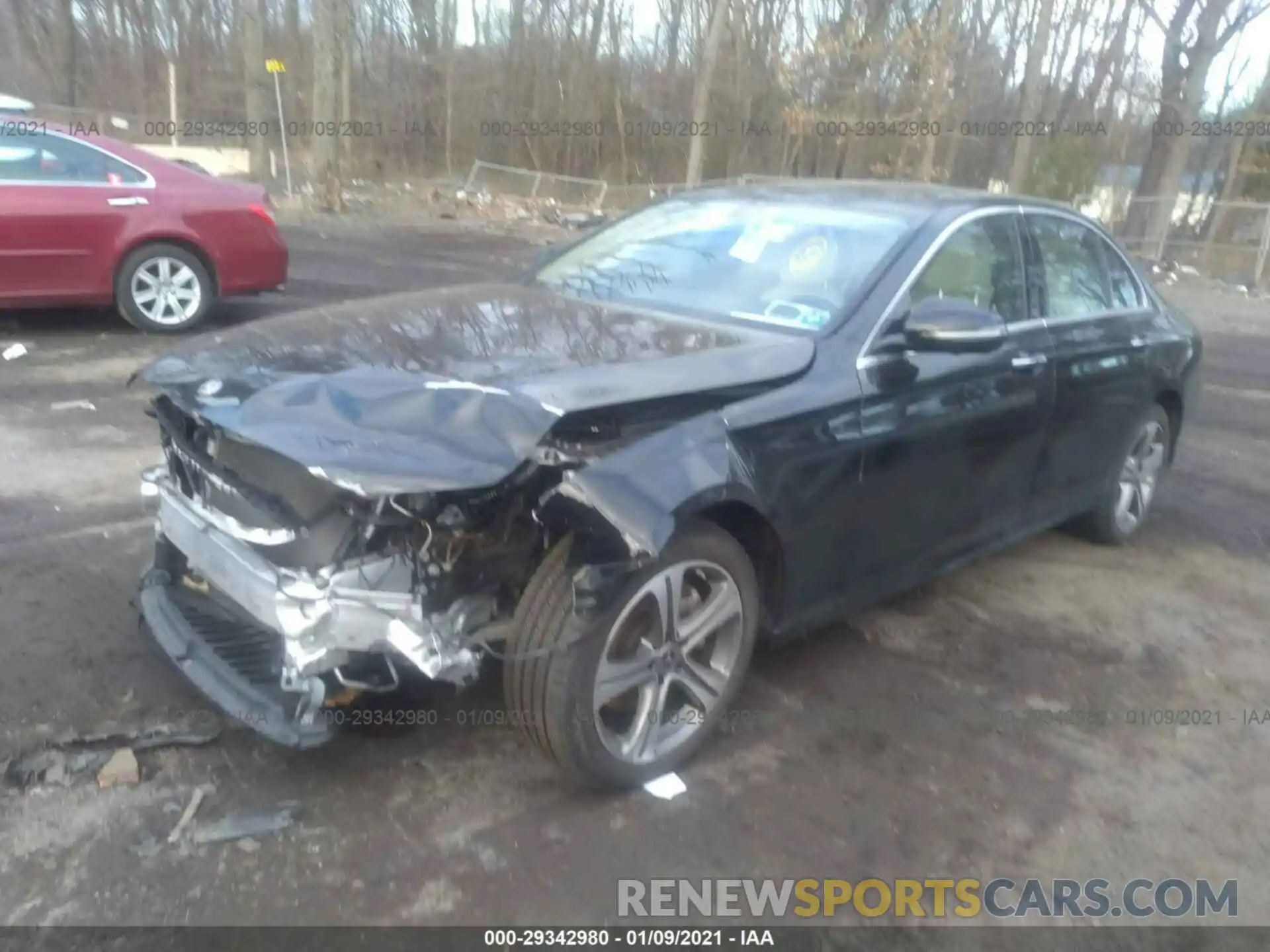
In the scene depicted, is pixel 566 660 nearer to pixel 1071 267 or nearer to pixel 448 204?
pixel 1071 267

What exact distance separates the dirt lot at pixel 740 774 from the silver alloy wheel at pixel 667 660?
180 mm

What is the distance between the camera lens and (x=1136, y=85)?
35.3 metres

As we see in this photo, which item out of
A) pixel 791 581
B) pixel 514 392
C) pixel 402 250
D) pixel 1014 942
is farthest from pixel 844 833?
pixel 402 250

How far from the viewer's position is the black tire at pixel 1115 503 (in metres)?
5.23

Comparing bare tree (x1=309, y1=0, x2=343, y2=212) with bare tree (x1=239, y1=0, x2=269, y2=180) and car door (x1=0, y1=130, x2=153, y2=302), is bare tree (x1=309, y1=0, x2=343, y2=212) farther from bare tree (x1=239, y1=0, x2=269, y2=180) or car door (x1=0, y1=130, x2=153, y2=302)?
car door (x1=0, y1=130, x2=153, y2=302)

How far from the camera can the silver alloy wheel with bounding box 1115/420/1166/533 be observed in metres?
5.44

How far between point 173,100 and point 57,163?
942 inches

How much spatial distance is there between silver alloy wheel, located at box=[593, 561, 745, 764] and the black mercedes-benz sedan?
11 millimetres

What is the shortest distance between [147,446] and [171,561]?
2624mm

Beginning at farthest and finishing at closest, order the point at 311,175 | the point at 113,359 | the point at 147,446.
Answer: the point at 311,175 → the point at 113,359 → the point at 147,446

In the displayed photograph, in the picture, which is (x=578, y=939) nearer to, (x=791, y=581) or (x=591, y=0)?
(x=791, y=581)

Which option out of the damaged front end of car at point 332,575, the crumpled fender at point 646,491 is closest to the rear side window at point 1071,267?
the crumpled fender at point 646,491

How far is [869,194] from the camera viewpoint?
434 centimetres

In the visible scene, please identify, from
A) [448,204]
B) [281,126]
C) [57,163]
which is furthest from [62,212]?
[448,204]
